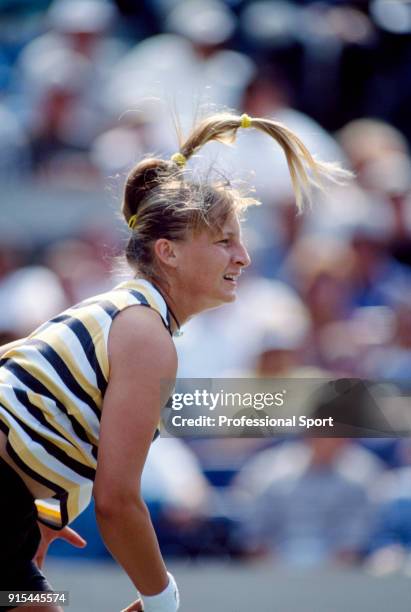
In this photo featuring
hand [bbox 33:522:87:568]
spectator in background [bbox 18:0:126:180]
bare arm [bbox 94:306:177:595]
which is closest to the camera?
bare arm [bbox 94:306:177:595]

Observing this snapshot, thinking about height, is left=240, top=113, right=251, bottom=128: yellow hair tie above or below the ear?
above

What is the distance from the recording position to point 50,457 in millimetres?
1292

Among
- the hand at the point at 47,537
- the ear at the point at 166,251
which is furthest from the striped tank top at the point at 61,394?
the hand at the point at 47,537

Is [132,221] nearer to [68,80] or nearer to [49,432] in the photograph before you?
[49,432]

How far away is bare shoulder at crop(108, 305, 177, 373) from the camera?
4.10ft

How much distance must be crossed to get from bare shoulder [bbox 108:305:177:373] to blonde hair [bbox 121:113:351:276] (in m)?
0.16

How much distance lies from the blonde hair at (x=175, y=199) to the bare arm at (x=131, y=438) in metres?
0.19

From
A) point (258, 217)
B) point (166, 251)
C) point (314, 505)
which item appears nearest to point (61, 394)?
point (166, 251)

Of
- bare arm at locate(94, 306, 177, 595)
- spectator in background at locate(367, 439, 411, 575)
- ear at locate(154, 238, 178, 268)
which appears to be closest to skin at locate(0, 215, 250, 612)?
bare arm at locate(94, 306, 177, 595)

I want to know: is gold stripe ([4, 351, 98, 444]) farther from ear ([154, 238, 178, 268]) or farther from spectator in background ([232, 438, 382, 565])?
spectator in background ([232, 438, 382, 565])

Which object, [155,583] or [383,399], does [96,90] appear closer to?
[383,399]

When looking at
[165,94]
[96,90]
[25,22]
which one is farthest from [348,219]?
[25,22]

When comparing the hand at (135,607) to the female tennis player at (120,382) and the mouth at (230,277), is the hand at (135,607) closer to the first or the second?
the female tennis player at (120,382)

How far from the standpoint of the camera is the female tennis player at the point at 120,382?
4.03 ft
